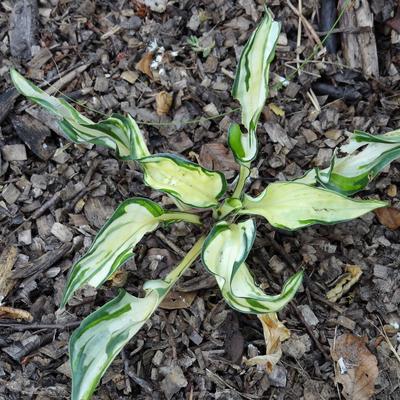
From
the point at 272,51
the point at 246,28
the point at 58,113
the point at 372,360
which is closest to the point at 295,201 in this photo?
the point at 272,51

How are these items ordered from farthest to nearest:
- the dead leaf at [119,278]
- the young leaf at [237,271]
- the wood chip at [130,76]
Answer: the wood chip at [130,76] < the dead leaf at [119,278] < the young leaf at [237,271]

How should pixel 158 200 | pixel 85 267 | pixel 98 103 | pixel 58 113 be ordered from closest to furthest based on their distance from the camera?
pixel 85 267, pixel 58 113, pixel 158 200, pixel 98 103

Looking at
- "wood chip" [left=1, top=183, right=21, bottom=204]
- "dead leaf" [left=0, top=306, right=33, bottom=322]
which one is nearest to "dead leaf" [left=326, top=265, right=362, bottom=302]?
"dead leaf" [left=0, top=306, right=33, bottom=322]

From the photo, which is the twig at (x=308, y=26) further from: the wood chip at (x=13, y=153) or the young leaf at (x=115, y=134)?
the wood chip at (x=13, y=153)

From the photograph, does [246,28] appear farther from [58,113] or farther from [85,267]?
[85,267]

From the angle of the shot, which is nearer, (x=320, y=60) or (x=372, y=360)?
(x=372, y=360)

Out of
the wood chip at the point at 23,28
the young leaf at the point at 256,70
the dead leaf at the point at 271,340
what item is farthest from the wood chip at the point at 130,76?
the dead leaf at the point at 271,340
